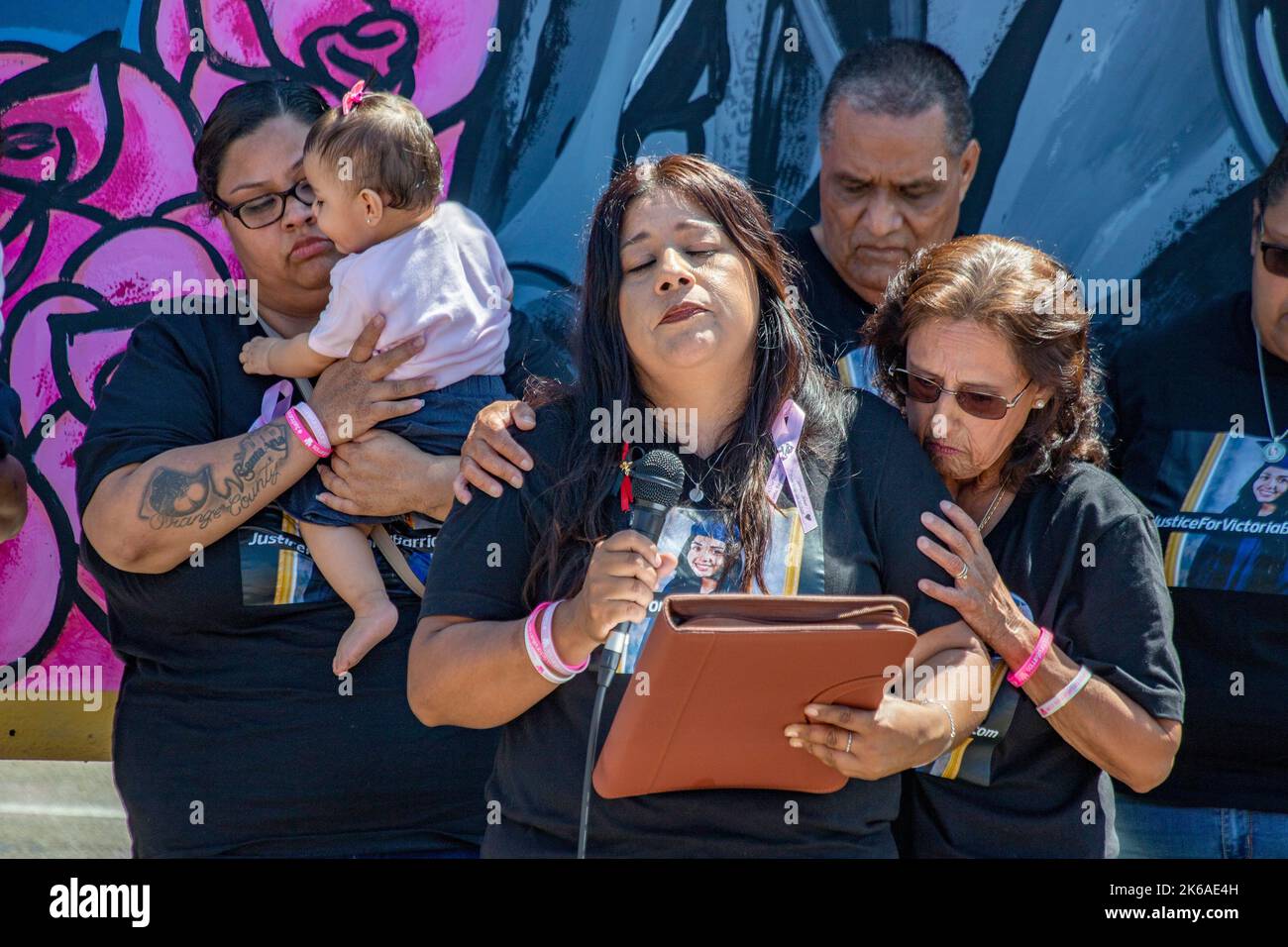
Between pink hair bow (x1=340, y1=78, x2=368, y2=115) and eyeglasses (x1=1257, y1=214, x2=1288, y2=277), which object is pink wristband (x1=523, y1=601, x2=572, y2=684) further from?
eyeglasses (x1=1257, y1=214, x2=1288, y2=277)

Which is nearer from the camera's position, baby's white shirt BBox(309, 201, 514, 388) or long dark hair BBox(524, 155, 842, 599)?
long dark hair BBox(524, 155, 842, 599)

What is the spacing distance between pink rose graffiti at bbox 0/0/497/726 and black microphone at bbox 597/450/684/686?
2.77 m

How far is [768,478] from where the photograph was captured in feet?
8.70

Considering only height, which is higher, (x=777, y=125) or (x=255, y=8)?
(x=255, y=8)

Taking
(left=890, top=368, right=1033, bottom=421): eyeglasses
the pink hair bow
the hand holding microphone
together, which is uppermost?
the pink hair bow

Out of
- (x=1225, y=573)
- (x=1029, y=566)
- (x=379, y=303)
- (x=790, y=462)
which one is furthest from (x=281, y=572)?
(x=1225, y=573)

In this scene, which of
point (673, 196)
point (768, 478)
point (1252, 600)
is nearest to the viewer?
point (768, 478)

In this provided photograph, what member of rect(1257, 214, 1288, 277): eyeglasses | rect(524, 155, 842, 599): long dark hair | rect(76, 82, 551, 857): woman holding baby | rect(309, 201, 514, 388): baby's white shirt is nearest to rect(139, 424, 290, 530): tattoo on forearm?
rect(76, 82, 551, 857): woman holding baby

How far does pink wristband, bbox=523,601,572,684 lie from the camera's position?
7.93ft

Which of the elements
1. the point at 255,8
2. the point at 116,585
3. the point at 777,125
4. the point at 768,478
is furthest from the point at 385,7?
the point at 768,478

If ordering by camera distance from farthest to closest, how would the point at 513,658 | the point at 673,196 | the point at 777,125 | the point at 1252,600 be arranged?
1. the point at 777,125
2. the point at 1252,600
3. the point at 673,196
4. the point at 513,658

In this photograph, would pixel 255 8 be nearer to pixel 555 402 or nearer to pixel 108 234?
pixel 108 234

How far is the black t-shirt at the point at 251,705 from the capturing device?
3355mm
